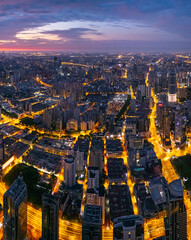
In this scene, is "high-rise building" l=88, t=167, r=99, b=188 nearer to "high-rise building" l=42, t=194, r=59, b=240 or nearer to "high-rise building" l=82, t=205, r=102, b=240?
"high-rise building" l=42, t=194, r=59, b=240

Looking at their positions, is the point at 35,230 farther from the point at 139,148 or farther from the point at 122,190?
the point at 139,148

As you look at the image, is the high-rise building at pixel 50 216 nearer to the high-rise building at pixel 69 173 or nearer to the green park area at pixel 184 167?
the high-rise building at pixel 69 173

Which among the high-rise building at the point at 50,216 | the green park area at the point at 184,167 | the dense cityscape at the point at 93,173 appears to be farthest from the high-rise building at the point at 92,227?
the green park area at the point at 184,167

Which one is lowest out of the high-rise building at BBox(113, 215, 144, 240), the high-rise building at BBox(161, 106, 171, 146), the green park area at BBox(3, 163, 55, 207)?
the green park area at BBox(3, 163, 55, 207)

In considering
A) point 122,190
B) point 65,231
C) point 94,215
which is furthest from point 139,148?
point 94,215

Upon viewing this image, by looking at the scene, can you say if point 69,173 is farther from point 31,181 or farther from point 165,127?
point 165,127

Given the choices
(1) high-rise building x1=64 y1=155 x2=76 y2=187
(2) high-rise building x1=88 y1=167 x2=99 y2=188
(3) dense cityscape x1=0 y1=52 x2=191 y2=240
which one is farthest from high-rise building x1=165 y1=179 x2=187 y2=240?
(1) high-rise building x1=64 y1=155 x2=76 y2=187
